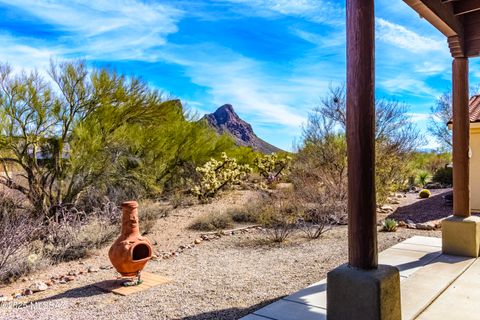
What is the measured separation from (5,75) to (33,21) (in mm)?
1549

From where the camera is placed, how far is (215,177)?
13.6m

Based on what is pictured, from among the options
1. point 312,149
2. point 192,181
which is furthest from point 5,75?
point 312,149

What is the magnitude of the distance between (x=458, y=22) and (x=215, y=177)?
31.5 feet

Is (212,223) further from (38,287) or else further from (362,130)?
(362,130)

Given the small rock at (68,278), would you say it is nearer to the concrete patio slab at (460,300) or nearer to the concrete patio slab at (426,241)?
the concrete patio slab at (460,300)

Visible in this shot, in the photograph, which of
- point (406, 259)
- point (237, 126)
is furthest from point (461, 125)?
point (237, 126)

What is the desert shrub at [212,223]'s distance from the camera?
9.36 meters

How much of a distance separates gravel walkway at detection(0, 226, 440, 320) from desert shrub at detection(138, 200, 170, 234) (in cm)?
211

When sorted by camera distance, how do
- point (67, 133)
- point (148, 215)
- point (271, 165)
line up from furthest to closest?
point (271, 165) → point (148, 215) → point (67, 133)

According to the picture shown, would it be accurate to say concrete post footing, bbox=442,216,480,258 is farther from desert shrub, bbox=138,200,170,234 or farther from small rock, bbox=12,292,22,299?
desert shrub, bbox=138,200,170,234

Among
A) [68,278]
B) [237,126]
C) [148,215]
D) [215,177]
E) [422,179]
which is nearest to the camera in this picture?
[68,278]

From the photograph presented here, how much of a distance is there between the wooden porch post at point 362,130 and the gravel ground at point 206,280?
5.88 ft

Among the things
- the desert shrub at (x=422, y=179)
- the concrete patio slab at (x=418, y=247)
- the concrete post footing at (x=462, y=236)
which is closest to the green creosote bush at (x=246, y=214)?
the concrete patio slab at (x=418, y=247)

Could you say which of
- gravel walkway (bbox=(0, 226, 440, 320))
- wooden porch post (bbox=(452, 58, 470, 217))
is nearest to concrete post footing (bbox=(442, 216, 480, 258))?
wooden porch post (bbox=(452, 58, 470, 217))
